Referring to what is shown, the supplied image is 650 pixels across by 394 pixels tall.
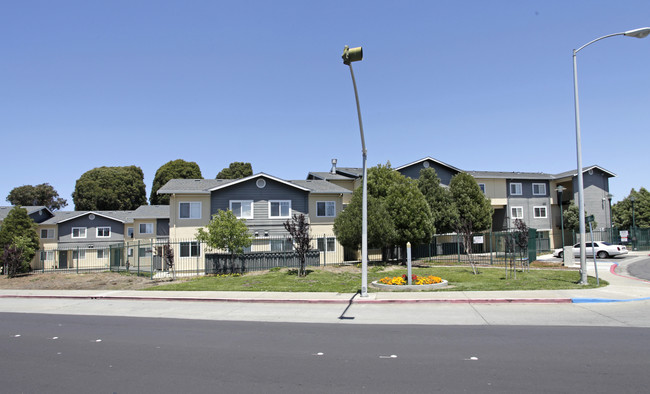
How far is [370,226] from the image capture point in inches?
1024

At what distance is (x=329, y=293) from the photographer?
15.5 meters

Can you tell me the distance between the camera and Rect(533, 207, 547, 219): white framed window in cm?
4668

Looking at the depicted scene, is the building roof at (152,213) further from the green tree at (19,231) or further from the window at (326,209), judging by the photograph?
the window at (326,209)

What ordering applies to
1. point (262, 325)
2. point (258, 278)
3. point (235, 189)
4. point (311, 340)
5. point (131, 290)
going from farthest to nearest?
point (235, 189)
point (258, 278)
point (131, 290)
point (262, 325)
point (311, 340)

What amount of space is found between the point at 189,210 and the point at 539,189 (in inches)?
1479

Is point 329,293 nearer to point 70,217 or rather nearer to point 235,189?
point 235,189

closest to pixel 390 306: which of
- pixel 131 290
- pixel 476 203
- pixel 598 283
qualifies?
pixel 598 283

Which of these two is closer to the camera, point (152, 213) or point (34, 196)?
point (152, 213)

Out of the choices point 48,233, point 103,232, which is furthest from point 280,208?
point 48,233

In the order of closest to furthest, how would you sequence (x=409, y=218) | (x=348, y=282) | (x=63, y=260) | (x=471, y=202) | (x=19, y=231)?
(x=348, y=282) < (x=409, y=218) < (x=19, y=231) < (x=471, y=202) < (x=63, y=260)

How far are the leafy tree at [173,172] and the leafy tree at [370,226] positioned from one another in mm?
54025

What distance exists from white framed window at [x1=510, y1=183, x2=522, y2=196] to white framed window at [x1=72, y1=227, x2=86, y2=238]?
159 ft

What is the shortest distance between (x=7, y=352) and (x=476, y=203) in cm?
3669

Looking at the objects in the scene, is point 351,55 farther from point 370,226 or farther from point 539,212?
point 539,212
